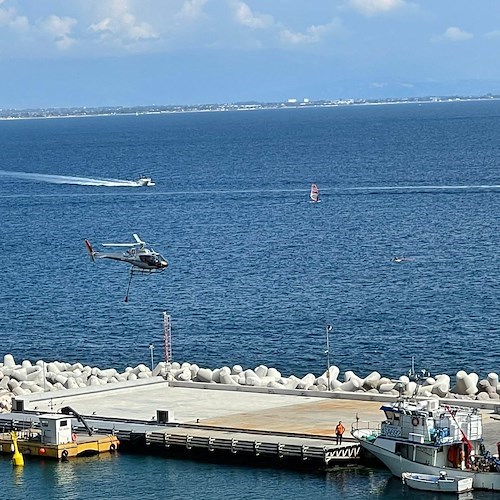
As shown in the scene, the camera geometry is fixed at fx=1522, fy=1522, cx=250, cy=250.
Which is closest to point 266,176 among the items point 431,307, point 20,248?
point 20,248

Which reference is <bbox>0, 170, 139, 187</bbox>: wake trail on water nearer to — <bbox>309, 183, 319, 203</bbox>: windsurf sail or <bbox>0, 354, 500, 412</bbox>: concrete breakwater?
<bbox>309, 183, 319, 203</bbox>: windsurf sail

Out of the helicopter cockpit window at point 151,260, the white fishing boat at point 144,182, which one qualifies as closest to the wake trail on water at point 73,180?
the white fishing boat at point 144,182

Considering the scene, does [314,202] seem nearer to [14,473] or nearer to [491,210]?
[491,210]

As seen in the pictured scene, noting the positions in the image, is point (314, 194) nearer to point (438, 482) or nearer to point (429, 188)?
point (429, 188)

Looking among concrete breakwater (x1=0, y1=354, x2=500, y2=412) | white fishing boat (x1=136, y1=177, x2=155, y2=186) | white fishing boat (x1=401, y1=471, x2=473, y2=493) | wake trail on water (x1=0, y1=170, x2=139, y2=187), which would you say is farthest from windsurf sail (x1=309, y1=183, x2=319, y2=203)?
white fishing boat (x1=401, y1=471, x2=473, y2=493)

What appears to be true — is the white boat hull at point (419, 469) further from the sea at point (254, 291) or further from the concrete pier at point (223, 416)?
the concrete pier at point (223, 416)
